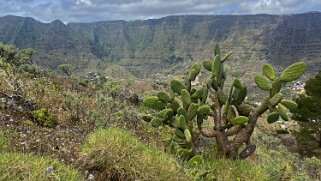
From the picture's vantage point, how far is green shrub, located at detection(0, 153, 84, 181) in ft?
10.3

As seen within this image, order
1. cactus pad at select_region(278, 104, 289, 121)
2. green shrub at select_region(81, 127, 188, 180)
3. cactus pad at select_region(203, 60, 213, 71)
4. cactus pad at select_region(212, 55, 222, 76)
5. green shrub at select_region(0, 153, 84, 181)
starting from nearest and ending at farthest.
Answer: green shrub at select_region(0, 153, 84, 181)
green shrub at select_region(81, 127, 188, 180)
cactus pad at select_region(278, 104, 289, 121)
cactus pad at select_region(212, 55, 222, 76)
cactus pad at select_region(203, 60, 213, 71)

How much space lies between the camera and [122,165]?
4316 mm

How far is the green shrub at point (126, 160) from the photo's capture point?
424 cm

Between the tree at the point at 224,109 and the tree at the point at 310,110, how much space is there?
23.4 metres

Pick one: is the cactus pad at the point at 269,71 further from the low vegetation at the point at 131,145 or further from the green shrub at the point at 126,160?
the green shrub at the point at 126,160

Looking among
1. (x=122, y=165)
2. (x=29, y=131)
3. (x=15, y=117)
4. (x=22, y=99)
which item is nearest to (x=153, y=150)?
(x=122, y=165)

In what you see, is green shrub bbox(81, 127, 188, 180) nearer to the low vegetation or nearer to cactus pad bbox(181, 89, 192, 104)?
the low vegetation

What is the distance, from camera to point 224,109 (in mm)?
5691

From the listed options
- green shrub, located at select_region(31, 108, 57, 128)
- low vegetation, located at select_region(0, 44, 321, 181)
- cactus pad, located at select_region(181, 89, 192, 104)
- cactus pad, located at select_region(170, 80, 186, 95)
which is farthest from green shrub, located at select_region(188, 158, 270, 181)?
green shrub, located at select_region(31, 108, 57, 128)

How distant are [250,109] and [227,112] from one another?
335mm

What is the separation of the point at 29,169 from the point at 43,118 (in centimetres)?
382

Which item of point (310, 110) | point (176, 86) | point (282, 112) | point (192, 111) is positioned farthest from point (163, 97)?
point (310, 110)

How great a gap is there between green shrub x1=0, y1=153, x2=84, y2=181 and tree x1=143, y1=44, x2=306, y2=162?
86.0 inches

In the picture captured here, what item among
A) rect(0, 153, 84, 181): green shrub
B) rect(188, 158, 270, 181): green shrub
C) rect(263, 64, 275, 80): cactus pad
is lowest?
rect(188, 158, 270, 181): green shrub
